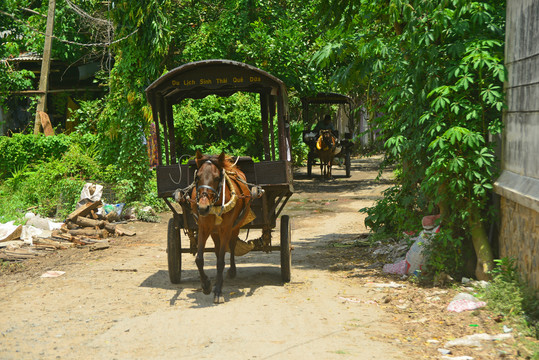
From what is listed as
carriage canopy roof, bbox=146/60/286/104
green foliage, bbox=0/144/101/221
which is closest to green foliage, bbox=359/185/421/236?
carriage canopy roof, bbox=146/60/286/104

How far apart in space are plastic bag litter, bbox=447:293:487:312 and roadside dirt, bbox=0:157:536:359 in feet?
0.37

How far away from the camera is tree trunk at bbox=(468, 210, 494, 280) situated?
756cm

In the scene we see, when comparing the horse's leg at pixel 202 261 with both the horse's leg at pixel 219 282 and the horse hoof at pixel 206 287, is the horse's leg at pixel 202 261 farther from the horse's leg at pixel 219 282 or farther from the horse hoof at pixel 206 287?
the horse's leg at pixel 219 282

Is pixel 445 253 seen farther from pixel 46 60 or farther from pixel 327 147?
pixel 327 147

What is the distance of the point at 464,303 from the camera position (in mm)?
6848

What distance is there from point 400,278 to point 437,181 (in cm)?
167

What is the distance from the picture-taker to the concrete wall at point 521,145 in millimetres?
6312

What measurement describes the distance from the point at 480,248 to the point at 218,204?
334cm

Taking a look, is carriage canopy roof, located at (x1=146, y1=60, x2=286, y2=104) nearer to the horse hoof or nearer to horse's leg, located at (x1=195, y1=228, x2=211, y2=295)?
horse's leg, located at (x1=195, y1=228, x2=211, y2=295)

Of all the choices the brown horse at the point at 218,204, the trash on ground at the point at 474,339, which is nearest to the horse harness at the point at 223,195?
the brown horse at the point at 218,204

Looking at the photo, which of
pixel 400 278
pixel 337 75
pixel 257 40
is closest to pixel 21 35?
pixel 257 40

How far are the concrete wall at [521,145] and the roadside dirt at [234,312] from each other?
892 millimetres

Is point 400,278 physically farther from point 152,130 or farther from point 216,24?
point 216,24

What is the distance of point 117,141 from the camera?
1588cm
